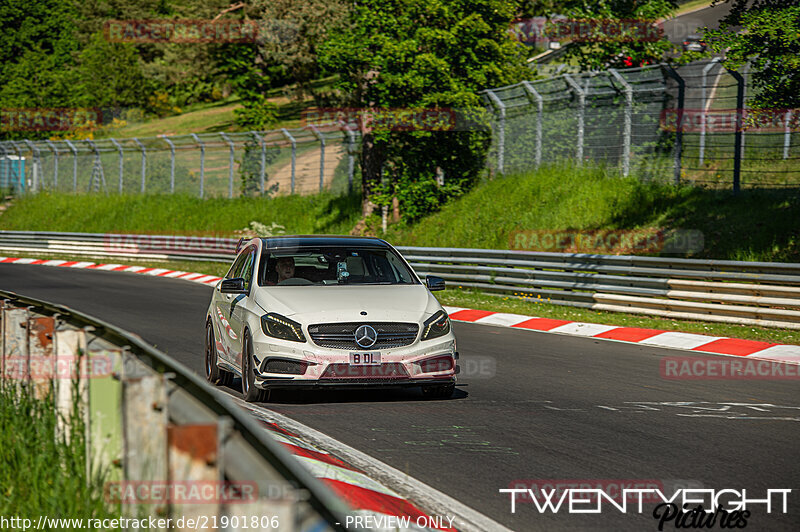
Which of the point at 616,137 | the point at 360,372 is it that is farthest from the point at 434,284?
the point at 616,137

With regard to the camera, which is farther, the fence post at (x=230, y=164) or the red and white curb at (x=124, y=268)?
the fence post at (x=230, y=164)

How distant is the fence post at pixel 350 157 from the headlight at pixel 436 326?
27000 mm

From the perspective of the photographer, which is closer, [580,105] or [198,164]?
[580,105]

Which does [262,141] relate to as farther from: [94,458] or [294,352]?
[94,458]

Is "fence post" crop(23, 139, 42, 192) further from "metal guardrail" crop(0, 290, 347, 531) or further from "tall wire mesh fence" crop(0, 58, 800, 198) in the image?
"metal guardrail" crop(0, 290, 347, 531)

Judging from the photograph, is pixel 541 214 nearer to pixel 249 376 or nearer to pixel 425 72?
pixel 425 72

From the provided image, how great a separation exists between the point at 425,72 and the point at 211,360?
61.3 ft

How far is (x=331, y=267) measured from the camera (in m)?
10.4

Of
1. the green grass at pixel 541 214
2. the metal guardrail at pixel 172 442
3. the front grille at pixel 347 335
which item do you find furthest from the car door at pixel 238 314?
the green grass at pixel 541 214

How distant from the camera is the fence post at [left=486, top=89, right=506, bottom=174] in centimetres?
2831

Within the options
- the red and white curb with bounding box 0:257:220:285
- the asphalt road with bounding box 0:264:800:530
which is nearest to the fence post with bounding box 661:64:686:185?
the asphalt road with bounding box 0:264:800:530

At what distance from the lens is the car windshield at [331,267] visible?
33.3 ft

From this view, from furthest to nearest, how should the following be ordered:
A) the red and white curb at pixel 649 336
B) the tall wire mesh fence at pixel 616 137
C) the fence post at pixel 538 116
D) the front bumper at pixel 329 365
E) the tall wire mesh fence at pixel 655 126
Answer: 1. the fence post at pixel 538 116
2. the tall wire mesh fence at pixel 616 137
3. the tall wire mesh fence at pixel 655 126
4. the red and white curb at pixel 649 336
5. the front bumper at pixel 329 365

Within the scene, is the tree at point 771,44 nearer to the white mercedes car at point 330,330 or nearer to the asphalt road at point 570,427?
the asphalt road at point 570,427
